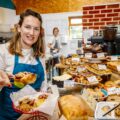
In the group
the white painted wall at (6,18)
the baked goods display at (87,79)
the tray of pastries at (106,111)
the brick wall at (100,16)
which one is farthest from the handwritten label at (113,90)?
the white painted wall at (6,18)

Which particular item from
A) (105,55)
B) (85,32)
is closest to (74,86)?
(105,55)

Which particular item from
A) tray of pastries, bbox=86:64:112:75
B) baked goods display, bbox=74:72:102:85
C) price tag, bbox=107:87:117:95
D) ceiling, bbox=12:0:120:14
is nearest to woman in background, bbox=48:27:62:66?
ceiling, bbox=12:0:120:14

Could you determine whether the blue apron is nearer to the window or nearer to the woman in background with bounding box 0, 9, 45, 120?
the woman in background with bounding box 0, 9, 45, 120

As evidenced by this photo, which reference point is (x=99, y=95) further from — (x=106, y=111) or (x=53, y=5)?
(x=53, y=5)

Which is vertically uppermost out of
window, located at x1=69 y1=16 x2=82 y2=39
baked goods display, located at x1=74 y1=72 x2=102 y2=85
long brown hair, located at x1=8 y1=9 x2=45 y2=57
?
window, located at x1=69 y1=16 x2=82 y2=39

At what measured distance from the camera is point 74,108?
4.50 feet

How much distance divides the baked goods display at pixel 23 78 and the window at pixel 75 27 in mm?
6322

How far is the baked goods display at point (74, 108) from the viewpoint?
134 centimetres

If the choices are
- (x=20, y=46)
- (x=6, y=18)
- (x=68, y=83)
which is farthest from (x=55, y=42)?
(x=20, y=46)

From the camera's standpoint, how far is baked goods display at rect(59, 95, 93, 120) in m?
1.34

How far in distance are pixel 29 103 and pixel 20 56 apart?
484mm

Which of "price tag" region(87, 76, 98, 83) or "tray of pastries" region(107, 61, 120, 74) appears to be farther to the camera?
"tray of pastries" region(107, 61, 120, 74)

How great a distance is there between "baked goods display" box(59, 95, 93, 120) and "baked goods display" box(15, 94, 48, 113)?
17 centimetres

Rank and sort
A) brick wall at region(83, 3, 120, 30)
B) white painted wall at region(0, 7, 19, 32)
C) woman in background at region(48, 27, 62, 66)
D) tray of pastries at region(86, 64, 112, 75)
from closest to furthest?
tray of pastries at region(86, 64, 112, 75), brick wall at region(83, 3, 120, 30), woman in background at region(48, 27, 62, 66), white painted wall at region(0, 7, 19, 32)
